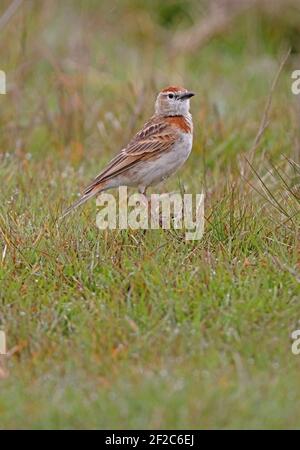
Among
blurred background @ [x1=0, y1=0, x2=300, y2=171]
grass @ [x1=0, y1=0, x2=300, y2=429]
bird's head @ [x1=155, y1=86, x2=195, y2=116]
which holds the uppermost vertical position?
blurred background @ [x1=0, y1=0, x2=300, y2=171]

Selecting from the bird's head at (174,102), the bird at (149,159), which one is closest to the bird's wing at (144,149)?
the bird at (149,159)

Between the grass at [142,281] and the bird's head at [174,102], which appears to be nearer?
the grass at [142,281]

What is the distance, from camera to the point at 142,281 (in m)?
6.10

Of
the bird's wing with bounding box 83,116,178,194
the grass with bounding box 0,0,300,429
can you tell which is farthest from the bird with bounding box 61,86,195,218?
the grass with bounding box 0,0,300,429

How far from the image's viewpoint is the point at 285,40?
13.2 m

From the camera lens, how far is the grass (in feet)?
16.4

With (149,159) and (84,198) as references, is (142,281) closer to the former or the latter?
(84,198)

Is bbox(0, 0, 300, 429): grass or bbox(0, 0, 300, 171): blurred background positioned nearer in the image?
bbox(0, 0, 300, 429): grass

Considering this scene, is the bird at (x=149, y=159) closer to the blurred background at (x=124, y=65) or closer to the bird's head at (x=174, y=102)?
the bird's head at (x=174, y=102)

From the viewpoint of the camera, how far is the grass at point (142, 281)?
500 cm

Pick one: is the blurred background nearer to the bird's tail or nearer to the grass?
the grass

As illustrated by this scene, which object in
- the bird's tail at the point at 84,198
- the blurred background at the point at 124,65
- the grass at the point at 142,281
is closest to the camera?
the grass at the point at 142,281

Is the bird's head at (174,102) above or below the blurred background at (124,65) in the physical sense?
below

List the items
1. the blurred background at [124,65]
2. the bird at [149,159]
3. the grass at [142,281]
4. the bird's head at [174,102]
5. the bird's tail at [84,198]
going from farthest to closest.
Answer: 1. the blurred background at [124,65]
2. the bird's head at [174,102]
3. the bird at [149,159]
4. the bird's tail at [84,198]
5. the grass at [142,281]
